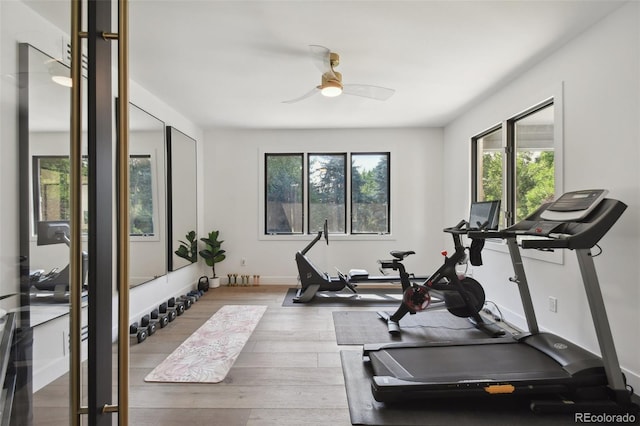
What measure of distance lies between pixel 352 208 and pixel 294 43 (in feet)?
10.3

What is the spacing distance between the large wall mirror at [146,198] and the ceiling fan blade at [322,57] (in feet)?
6.25

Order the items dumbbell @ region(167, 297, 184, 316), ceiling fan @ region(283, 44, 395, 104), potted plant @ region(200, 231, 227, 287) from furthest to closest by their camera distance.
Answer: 1. potted plant @ region(200, 231, 227, 287)
2. dumbbell @ region(167, 297, 184, 316)
3. ceiling fan @ region(283, 44, 395, 104)

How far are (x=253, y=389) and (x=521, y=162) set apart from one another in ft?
10.8

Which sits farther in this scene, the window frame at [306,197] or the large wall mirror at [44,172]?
the window frame at [306,197]

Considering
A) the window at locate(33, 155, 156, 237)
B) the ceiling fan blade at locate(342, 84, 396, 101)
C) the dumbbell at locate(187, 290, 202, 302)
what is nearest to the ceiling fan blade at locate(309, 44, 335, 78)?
the ceiling fan blade at locate(342, 84, 396, 101)

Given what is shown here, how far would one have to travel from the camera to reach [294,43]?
8.27 ft

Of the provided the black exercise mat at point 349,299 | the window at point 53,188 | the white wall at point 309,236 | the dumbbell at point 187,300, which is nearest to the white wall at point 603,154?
the black exercise mat at point 349,299

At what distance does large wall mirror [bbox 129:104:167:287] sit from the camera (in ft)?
10.6

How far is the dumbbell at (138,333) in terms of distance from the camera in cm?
287

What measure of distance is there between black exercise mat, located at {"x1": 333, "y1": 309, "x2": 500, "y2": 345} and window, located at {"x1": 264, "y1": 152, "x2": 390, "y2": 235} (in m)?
1.89

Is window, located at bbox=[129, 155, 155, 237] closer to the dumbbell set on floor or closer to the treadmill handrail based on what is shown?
the dumbbell set on floor

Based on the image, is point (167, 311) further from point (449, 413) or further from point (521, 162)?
point (521, 162)

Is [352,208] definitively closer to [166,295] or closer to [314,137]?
[314,137]

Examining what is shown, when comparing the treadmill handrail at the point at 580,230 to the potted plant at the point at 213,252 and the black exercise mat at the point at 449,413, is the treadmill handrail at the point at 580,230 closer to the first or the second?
the black exercise mat at the point at 449,413
